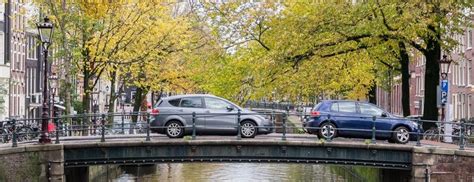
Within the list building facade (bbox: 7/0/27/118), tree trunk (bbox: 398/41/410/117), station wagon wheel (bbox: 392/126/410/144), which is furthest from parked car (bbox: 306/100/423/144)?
building facade (bbox: 7/0/27/118)

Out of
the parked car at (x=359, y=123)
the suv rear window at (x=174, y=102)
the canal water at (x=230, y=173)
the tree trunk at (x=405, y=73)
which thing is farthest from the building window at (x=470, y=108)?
the suv rear window at (x=174, y=102)

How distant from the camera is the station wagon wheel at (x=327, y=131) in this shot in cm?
3230

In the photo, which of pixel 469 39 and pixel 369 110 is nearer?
pixel 369 110

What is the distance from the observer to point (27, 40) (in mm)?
77688

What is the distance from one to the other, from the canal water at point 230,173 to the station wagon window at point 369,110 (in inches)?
373

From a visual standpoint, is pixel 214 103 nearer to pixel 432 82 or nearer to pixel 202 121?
pixel 202 121

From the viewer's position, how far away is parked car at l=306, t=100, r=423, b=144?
109 ft

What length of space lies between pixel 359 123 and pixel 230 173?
2292 cm

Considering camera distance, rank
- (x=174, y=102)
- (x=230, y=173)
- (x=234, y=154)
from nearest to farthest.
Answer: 1. (x=234, y=154)
2. (x=174, y=102)
3. (x=230, y=173)

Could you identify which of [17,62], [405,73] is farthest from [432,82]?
[17,62]

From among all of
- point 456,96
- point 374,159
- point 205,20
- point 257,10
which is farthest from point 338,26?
point 456,96

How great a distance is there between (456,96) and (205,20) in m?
24.7

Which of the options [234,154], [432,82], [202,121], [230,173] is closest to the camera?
[234,154]

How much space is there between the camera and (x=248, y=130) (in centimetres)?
3350
